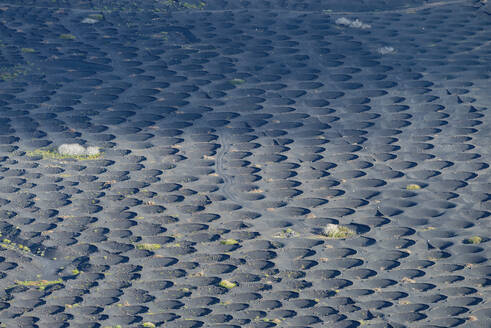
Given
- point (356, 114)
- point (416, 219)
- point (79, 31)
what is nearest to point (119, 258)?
point (416, 219)

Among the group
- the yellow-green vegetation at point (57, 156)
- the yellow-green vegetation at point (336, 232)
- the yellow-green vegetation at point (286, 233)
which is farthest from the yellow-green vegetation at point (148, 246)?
the yellow-green vegetation at point (57, 156)

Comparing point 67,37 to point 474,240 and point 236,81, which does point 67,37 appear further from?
point 474,240

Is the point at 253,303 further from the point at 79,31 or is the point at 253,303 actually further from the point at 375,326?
the point at 79,31

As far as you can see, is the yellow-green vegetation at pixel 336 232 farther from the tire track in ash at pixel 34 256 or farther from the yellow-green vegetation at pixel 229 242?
the tire track in ash at pixel 34 256

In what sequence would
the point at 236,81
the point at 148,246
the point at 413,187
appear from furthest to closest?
1. the point at 236,81
2. the point at 413,187
3. the point at 148,246

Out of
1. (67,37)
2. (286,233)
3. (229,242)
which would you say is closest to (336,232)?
(286,233)

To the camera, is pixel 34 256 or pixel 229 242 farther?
pixel 229 242
